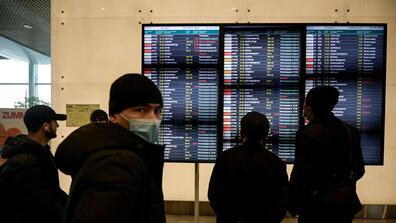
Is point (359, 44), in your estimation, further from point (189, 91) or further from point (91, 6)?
point (91, 6)

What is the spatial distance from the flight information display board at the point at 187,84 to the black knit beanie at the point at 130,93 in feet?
6.05

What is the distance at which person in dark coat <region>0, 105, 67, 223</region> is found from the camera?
194cm

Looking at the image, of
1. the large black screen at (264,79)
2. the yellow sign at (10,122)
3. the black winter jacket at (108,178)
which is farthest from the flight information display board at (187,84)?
the yellow sign at (10,122)

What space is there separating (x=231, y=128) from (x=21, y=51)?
21.7ft

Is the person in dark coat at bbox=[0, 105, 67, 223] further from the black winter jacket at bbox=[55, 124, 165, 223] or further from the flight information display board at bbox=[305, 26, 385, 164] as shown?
the flight information display board at bbox=[305, 26, 385, 164]

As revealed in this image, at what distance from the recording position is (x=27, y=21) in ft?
17.8

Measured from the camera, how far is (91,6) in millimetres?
4027

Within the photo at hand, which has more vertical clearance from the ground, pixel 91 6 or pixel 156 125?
pixel 91 6

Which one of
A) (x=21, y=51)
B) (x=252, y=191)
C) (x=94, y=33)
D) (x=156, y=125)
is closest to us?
(x=156, y=125)

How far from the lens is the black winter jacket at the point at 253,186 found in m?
2.25

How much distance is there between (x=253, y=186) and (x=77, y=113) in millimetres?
2591

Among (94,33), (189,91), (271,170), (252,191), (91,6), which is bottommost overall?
(252,191)

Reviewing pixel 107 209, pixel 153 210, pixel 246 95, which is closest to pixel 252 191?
pixel 246 95

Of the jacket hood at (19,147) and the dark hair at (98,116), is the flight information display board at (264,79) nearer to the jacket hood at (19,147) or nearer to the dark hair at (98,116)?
the dark hair at (98,116)
